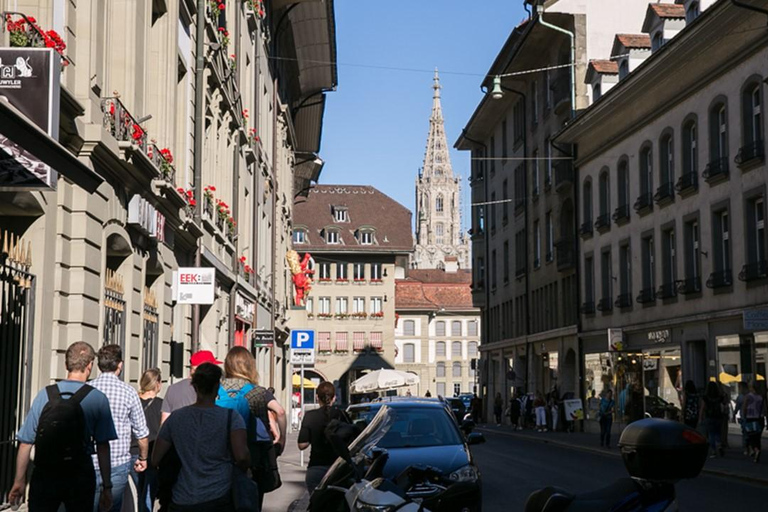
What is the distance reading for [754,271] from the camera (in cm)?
2978

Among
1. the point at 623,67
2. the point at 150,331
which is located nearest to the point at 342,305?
the point at 623,67

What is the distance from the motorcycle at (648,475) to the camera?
15.0ft

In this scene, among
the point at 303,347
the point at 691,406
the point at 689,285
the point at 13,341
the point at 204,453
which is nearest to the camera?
the point at 204,453

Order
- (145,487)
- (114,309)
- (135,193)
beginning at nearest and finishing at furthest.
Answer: (145,487)
(114,309)
(135,193)

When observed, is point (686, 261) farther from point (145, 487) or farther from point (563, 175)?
point (145, 487)

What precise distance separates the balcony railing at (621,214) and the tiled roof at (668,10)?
650 centimetres

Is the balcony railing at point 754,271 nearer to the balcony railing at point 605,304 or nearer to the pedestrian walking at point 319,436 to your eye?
the balcony railing at point 605,304

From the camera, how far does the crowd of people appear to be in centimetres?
736

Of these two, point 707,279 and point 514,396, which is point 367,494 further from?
point 514,396

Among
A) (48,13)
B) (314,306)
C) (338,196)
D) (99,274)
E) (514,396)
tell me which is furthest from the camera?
(338,196)

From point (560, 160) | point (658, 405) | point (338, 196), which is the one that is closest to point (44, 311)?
point (658, 405)

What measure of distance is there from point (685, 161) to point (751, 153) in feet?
17.3

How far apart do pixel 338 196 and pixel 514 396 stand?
47.9m

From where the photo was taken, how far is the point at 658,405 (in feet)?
122
